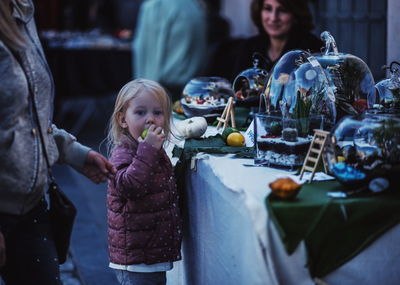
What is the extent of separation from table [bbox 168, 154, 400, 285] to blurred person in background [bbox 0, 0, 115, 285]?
0.59 metres

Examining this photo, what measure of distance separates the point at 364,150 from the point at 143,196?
845 mm

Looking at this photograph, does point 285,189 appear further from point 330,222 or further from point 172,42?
point 172,42

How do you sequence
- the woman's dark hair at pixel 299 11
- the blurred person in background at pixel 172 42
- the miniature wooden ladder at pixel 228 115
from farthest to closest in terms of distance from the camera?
the blurred person in background at pixel 172 42
the woman's dark hair at pixel 299 11
the miniature wooden ladder at pixel 228 115

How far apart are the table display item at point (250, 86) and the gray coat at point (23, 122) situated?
1.56 meters

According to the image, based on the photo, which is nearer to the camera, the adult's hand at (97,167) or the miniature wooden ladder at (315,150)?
the miniature wooden ladder at (315,150)

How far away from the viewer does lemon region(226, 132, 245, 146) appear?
2.99m

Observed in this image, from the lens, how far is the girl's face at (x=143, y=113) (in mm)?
2848

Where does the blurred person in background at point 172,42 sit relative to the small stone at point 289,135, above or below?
below

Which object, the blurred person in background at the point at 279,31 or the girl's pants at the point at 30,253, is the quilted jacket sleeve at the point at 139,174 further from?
the blurred person in background at the point at 279,31

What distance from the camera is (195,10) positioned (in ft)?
23.5

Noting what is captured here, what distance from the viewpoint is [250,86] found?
3785 millimetres

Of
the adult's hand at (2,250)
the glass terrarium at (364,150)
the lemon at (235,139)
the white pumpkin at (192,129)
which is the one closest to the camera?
the adult's hand at (2,250)

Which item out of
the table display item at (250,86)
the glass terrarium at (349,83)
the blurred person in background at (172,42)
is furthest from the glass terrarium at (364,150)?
the blurred person in background at (172,42)

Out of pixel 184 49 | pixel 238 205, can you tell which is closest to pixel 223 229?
pixel 238 205
